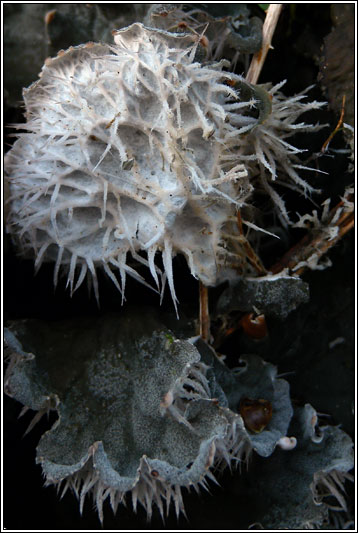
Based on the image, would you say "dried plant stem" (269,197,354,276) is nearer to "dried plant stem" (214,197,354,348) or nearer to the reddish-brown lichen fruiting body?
"dried plant stem" (214,197,354,348)

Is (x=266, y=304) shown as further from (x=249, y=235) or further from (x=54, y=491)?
(x=54, y=491)

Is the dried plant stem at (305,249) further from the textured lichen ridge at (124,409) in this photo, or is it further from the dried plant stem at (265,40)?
the dried plant stem at (265,40)

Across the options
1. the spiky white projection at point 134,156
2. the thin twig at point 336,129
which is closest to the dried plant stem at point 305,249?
the thin twig at point 336,129

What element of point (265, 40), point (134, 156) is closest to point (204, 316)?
point (134, 156)

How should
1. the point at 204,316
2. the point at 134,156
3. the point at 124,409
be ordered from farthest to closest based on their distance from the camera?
the point at 204,316, the point at 124,409, the point at 134,156

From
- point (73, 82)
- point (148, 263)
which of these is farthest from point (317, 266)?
point (73, 82)

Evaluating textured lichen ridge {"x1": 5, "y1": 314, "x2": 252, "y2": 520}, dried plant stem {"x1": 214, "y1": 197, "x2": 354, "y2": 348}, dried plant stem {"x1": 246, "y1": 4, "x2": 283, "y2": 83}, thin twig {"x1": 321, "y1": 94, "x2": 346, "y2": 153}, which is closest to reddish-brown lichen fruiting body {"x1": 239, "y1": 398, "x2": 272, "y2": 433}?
textured lichen ridge {"x1": 5, "y1": 314, "x2": 252, "y2": 520}

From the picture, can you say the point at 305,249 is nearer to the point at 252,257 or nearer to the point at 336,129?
the point at 252,257

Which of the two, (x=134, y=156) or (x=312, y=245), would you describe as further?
(x=312, y=245)
